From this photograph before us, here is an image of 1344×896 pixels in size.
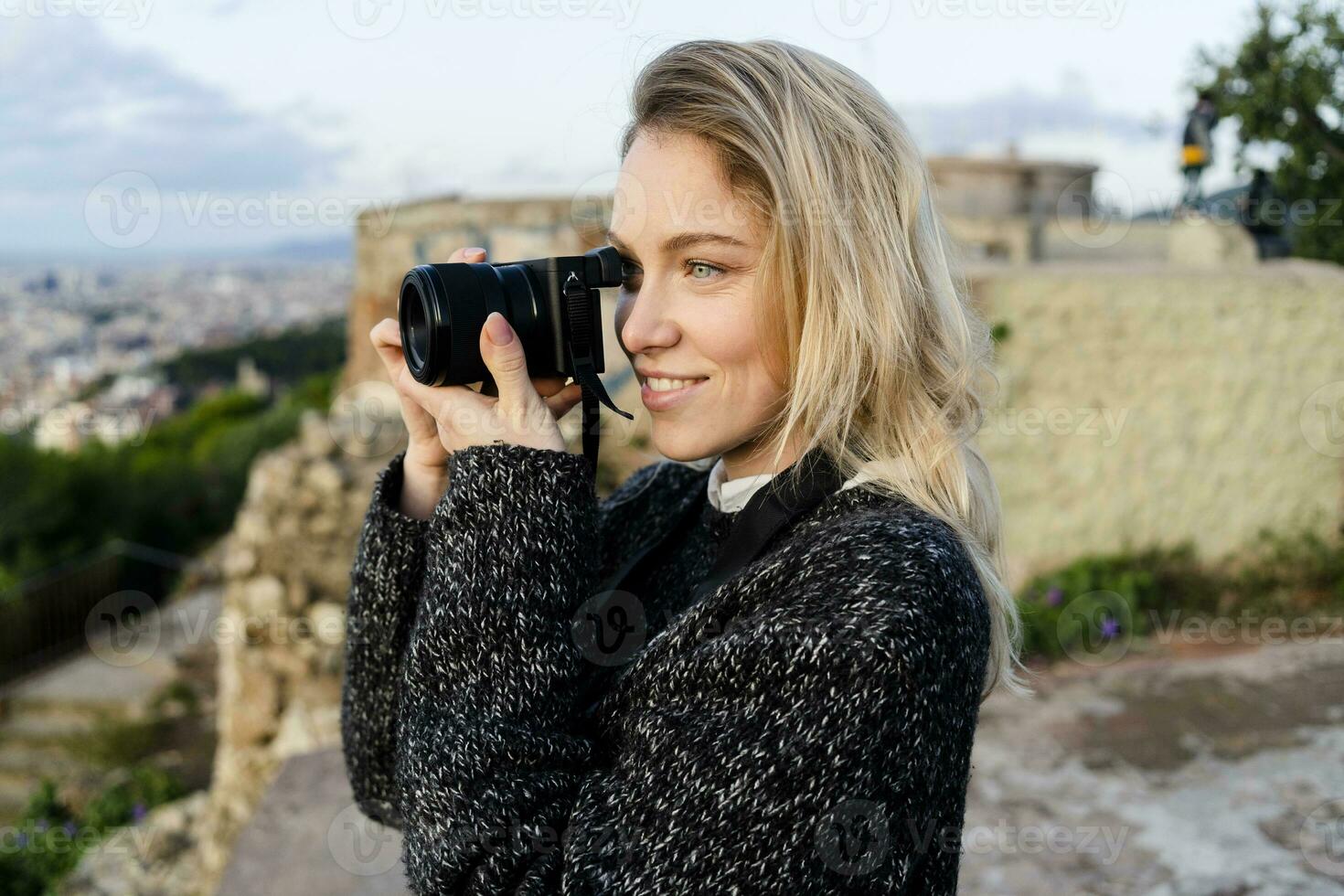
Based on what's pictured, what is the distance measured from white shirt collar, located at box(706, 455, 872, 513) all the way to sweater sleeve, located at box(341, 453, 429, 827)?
40cm

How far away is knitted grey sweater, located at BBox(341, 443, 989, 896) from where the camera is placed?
0.98 meters

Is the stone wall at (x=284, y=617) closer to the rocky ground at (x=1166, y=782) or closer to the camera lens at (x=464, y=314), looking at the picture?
the rocky ground at (x=1166, y=782)

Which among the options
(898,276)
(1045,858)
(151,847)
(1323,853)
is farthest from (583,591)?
(151,847)

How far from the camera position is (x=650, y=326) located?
1.25 m

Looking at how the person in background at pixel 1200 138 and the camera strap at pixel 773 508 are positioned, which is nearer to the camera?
the camera strap at pixel 773 508

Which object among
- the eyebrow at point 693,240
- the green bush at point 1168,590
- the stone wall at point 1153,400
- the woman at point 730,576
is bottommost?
the green bush at point 1168,590

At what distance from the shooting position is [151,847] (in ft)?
14.4

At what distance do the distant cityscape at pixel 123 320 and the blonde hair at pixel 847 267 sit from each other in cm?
1057

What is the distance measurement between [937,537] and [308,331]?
70.8ft

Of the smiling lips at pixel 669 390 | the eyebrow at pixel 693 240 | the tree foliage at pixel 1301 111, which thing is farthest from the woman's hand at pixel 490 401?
the tree foliage at pixel 1301 111

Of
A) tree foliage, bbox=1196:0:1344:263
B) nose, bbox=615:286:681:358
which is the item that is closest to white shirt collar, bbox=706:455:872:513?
nose, bbox=615:286:681:358

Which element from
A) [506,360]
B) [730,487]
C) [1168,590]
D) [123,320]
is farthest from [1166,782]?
[123,320]

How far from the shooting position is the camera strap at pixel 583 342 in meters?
1.27

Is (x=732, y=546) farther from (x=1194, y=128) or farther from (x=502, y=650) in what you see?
(x=1194, y=128)
